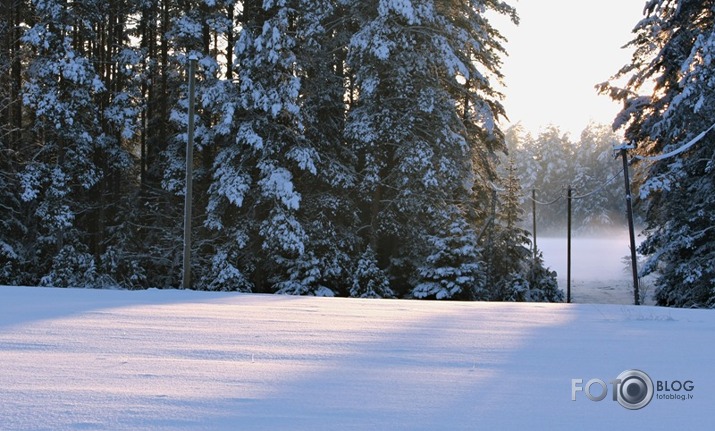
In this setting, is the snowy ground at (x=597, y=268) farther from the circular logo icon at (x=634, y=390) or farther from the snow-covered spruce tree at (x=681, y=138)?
the circular logo icon at (x=634, y=390)

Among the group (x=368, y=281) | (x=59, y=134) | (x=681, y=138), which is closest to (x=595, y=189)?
(x=681, y=138)

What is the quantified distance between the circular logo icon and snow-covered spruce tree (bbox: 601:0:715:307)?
15527 mm

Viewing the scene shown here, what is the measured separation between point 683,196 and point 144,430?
20.9 metres

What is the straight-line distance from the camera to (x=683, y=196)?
66.5 ft

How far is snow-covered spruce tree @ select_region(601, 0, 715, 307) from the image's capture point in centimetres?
1778

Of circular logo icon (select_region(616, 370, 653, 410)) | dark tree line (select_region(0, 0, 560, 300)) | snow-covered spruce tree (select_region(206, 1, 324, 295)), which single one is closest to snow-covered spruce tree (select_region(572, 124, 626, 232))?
dark tree line (select_region(0, 0, 560, 300))

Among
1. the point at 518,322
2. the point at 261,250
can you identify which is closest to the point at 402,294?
the point at 261,250

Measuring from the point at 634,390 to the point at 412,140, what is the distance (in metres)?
17.4

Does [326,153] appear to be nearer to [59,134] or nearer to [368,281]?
[368,281]

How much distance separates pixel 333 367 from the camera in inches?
177

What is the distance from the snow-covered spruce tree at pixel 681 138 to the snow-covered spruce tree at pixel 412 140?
576 cm

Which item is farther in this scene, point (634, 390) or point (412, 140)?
point (412, 140)

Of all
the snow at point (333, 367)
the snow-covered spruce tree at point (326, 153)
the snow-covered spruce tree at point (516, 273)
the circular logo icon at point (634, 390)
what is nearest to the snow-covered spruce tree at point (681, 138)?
the snow-covered spruce tree at point (516, 273)

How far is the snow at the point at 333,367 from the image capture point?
3439mm
